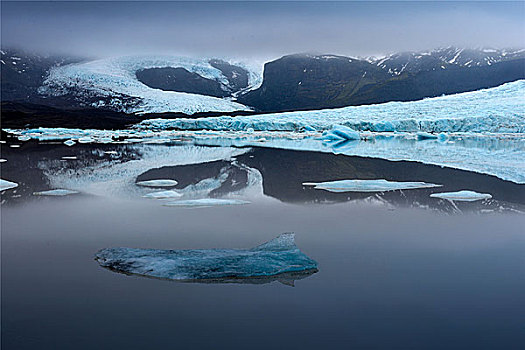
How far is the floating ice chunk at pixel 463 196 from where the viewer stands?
13.4 ft

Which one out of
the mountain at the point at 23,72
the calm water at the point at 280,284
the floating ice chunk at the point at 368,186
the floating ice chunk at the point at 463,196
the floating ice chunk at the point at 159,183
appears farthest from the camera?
the mountain at the point at 23,72

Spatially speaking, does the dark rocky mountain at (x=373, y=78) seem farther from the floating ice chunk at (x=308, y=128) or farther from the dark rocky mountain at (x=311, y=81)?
the floating ice chunk at (x=308, y=128)

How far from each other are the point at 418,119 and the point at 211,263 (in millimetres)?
22975

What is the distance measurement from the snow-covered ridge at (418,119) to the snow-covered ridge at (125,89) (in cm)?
1603

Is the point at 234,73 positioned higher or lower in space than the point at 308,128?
higher

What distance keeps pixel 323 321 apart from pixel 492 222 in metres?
2.11

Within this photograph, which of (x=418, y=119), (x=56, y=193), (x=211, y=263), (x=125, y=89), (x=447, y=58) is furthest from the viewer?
(x=447, y=58)

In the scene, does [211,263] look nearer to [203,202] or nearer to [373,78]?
[203,202]

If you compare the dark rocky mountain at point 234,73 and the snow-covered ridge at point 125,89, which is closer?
the snow-covered ridge at point 125,89

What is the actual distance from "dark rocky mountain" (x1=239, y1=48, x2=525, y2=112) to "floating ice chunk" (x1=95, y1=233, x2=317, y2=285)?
226 ft


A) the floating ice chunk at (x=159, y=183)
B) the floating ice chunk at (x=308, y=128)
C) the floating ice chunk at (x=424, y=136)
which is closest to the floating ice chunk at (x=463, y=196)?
the floating ice chunk at (x=159, y=183)

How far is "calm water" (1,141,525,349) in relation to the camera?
1499 millimetres

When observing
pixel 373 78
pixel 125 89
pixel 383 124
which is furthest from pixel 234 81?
pixel 383 124

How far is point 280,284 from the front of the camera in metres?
1.96
